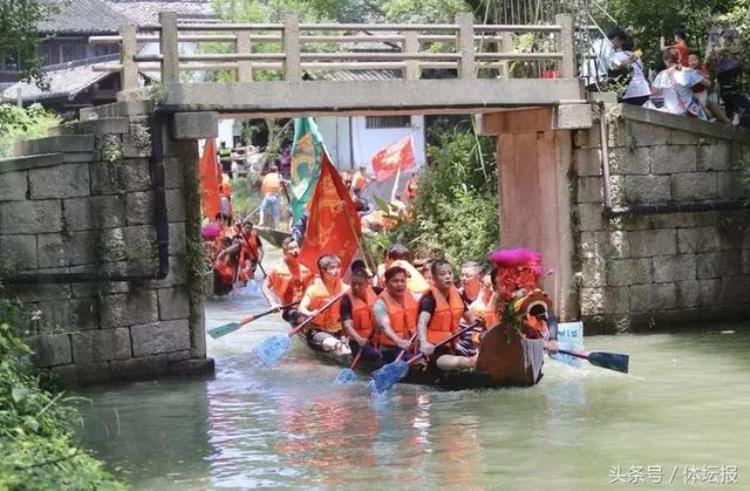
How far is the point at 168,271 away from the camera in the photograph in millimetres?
14969

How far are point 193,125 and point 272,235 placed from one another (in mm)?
16102

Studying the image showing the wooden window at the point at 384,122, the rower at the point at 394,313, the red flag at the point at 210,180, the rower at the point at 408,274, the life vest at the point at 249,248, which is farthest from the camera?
the wooden window at the point at 384,122

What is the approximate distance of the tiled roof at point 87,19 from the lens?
135ft

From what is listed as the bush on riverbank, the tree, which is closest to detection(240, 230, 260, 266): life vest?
the tree

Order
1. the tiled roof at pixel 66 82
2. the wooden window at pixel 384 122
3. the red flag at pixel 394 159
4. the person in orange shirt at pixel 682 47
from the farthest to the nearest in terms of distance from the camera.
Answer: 1. the wooden window at pixel 384 122
2. the tiled roof at pixel 66 82
3. the red flag at pixel 394 159
4. the person in orange shirt at pixel 682 47

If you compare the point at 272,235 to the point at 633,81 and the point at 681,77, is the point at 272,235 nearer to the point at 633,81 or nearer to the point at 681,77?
the point at 633,81

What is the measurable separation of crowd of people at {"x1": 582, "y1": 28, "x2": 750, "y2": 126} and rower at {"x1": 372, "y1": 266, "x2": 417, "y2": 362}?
4389 mm

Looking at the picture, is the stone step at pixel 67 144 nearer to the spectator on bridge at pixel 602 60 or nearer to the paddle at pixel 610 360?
the paddle at pixel 610 360

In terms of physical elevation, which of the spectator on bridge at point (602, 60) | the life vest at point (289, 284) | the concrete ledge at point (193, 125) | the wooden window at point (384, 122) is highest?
the wooden window at point (384, 122)

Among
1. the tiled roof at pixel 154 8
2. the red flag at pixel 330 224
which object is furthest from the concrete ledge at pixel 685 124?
the tiled roof at pixel 154 8

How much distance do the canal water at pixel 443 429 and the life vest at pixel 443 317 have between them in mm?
617

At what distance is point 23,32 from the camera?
14164 millimetres

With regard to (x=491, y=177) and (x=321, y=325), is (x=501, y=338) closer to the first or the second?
(x=321, y=325)

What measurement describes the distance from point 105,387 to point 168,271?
4.64ft
